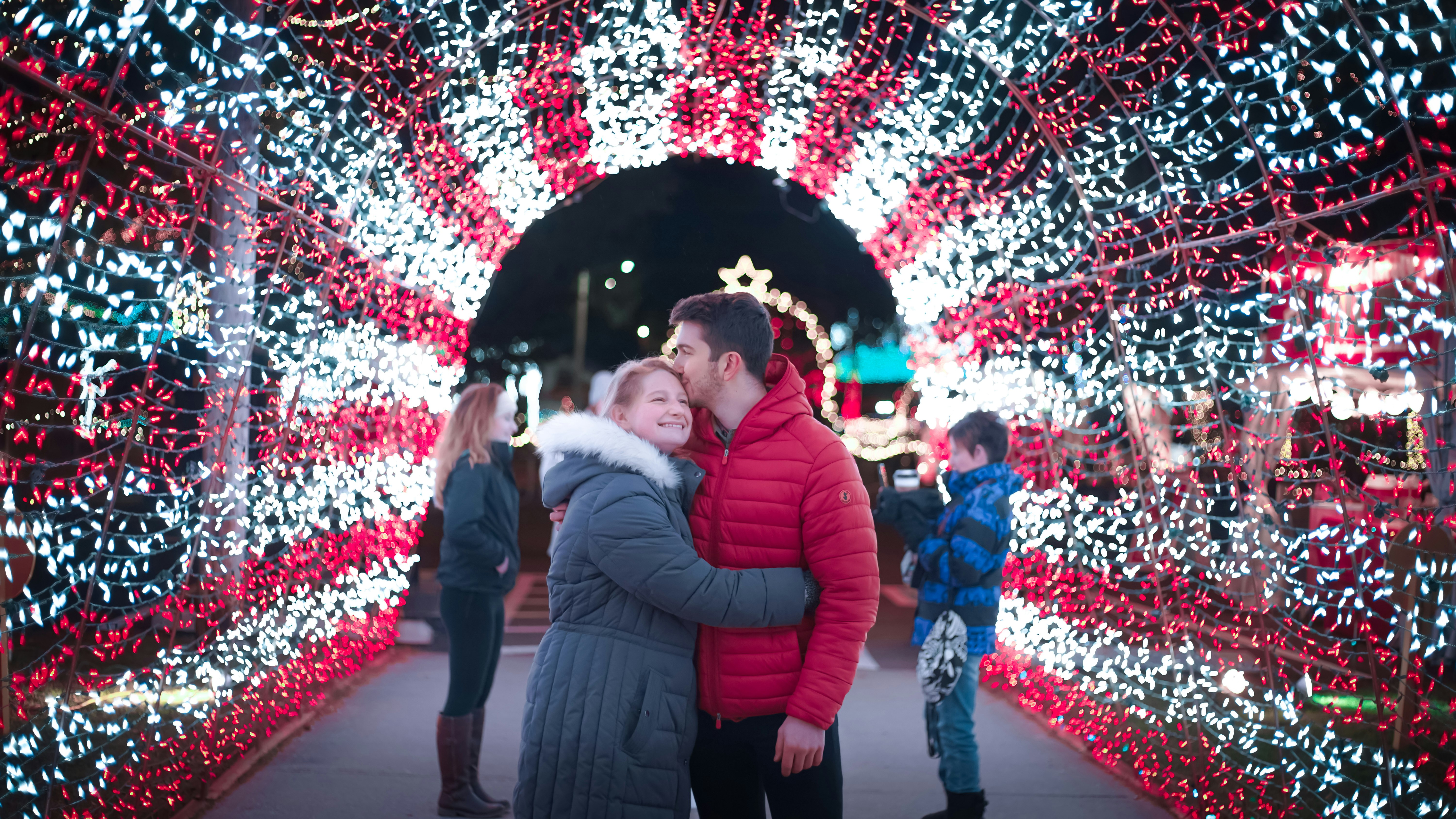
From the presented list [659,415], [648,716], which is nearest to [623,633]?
[648,716]

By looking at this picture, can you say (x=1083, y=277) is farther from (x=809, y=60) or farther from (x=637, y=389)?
(x=637, y=389)

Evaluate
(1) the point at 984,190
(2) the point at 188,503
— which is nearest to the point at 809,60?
(1) the point at 984,190

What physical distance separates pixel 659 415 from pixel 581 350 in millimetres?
30582

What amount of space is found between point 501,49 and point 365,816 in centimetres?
356

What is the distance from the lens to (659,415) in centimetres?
261

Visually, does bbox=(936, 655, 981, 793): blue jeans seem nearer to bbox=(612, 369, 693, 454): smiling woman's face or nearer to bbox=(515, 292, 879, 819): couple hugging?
bbox=(515, 292, 879, 819): couple hugging

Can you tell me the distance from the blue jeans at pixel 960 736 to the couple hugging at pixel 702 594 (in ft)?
5.57

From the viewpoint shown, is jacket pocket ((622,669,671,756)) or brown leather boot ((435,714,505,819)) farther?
brown leather boot ((435,714,505,819))

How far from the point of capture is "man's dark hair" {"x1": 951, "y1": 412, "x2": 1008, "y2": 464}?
436 centimetres

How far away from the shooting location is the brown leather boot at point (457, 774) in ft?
14.4

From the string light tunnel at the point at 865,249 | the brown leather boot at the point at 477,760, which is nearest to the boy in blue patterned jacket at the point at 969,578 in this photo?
the string light tunnel at the point at 865,249

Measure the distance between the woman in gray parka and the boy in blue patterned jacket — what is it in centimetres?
181

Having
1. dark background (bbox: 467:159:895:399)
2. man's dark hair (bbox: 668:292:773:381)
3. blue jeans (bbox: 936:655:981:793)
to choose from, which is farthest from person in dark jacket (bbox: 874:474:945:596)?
dark background (bbox: 467:159:895:399)

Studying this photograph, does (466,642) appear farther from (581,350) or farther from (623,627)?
(581,350)
